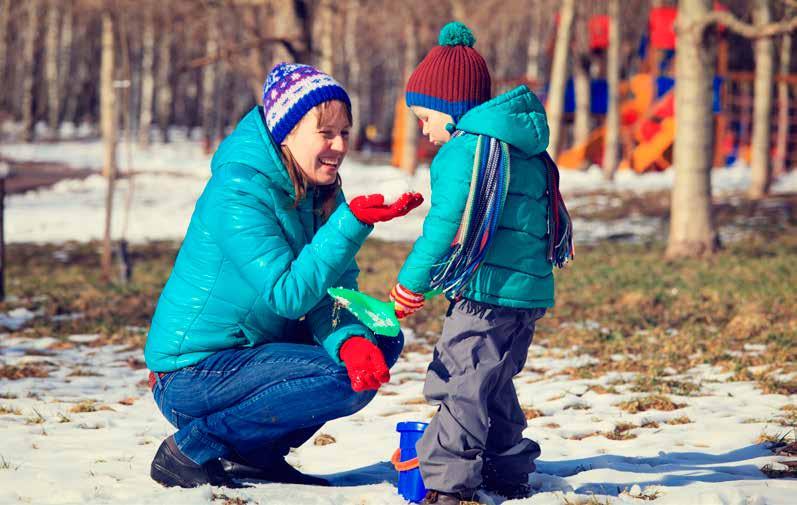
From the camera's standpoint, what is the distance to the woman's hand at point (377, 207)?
10.9 feet

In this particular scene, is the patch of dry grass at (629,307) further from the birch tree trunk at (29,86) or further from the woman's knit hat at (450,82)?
the birch tree trunk at (29,86)

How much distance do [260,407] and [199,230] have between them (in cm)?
67

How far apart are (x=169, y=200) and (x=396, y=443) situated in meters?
17.6

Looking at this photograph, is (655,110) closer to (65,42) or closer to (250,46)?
(250,46)

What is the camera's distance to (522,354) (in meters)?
3.72

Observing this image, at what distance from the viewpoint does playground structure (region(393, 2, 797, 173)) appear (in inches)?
967

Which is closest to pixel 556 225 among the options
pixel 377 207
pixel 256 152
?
pixel 377 207

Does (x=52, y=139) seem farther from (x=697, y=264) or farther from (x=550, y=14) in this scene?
(x=697, y=264)

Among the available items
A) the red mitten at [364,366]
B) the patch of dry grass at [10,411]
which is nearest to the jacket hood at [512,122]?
the red mitten at [364,366]

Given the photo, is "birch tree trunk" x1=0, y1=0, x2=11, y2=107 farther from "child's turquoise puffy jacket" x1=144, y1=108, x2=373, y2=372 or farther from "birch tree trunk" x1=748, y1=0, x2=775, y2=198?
"child's turquoise puffy jacket" x1=144, y1=108, x2=373, y2=372

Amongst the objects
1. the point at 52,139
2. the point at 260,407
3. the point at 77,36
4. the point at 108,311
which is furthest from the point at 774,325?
the point at 77,36

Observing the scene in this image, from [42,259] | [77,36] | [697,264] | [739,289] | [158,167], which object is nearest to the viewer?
[739,289]

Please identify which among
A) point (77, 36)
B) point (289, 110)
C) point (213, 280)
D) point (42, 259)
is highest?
point (77, 36)

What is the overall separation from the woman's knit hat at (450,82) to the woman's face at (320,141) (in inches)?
12.1
